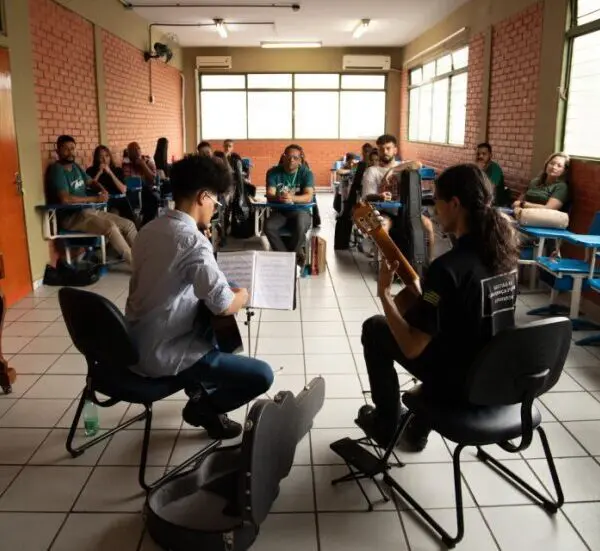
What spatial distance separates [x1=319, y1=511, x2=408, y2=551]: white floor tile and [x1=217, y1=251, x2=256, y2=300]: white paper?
0.96 m

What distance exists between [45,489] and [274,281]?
1195 mm

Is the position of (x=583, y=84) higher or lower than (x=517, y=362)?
higher

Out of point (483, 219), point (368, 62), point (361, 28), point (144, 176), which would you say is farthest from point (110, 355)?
point (368, 62)

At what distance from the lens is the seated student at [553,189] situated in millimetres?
4762

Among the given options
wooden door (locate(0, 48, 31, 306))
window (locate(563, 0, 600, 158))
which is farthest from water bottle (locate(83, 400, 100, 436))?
window (locate(563, 0, 600, 158))

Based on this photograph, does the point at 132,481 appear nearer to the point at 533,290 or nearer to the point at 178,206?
the point at 178,206

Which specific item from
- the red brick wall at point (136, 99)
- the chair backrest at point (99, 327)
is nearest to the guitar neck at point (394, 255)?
the chair backrest at point (99, 327)

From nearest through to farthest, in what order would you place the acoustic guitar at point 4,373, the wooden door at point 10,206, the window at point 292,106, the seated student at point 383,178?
1. the acoustic guitar at point 4,373
2. the wooden door at point 10,206
3. the seated student at point 383,178
4. the window at point 292,106

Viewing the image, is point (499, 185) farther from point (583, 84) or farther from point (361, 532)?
point (361, 532)

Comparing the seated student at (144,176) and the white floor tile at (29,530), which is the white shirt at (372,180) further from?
the white floor tile at (29,530)

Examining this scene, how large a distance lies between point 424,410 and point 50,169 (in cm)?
448

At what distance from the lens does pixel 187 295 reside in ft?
6.88

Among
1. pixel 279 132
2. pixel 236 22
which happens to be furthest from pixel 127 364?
pixel 279 132

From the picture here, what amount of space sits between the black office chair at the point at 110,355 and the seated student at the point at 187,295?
6 centimetres
